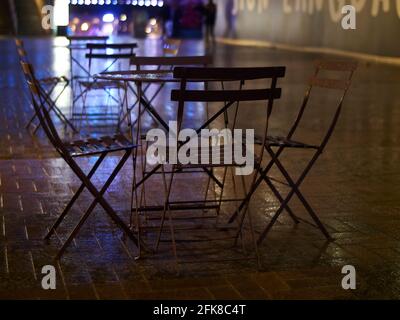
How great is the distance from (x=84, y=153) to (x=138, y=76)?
664 millimetres

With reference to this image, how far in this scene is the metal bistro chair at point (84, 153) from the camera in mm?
3480

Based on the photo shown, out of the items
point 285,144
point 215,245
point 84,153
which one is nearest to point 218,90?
point 285,144

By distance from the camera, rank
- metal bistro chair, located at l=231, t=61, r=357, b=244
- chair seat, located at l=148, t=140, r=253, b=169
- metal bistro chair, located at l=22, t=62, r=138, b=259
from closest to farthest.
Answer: chair seat, located at l=148, t=140, r=253, b=169 → metal bistro chair, located at l=22, t=62, r=138, b=259 → metal bistro chair, located at l=231, t=61, r=357, b=244

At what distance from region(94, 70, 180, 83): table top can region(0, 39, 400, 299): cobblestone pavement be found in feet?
2.74

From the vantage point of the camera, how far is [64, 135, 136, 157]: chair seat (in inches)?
143

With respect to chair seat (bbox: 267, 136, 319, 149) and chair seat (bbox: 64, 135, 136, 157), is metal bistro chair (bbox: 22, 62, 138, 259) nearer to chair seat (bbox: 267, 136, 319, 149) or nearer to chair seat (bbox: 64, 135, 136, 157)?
chair seat (bbox: 64, 135, 136, 157)

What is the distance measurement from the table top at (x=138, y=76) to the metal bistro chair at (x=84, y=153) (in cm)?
34

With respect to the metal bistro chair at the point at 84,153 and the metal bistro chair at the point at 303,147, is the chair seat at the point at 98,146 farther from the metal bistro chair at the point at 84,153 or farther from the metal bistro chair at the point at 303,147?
the metal bistro chair at the point at 303,147

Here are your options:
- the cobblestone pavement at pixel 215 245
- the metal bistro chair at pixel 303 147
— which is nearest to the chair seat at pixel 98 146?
the cobblestone pavement at pixel 215 245

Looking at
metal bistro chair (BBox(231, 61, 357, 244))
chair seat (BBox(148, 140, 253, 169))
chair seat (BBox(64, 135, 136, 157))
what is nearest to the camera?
chair seat (BBox(148, 140, 253, 169))

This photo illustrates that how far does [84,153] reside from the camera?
11.8 feet

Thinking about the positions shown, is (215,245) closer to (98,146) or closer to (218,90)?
(98,146)

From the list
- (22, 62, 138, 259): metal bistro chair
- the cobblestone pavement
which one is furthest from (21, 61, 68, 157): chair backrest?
the cobblestone pavement

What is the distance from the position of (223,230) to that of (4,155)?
104 inches
